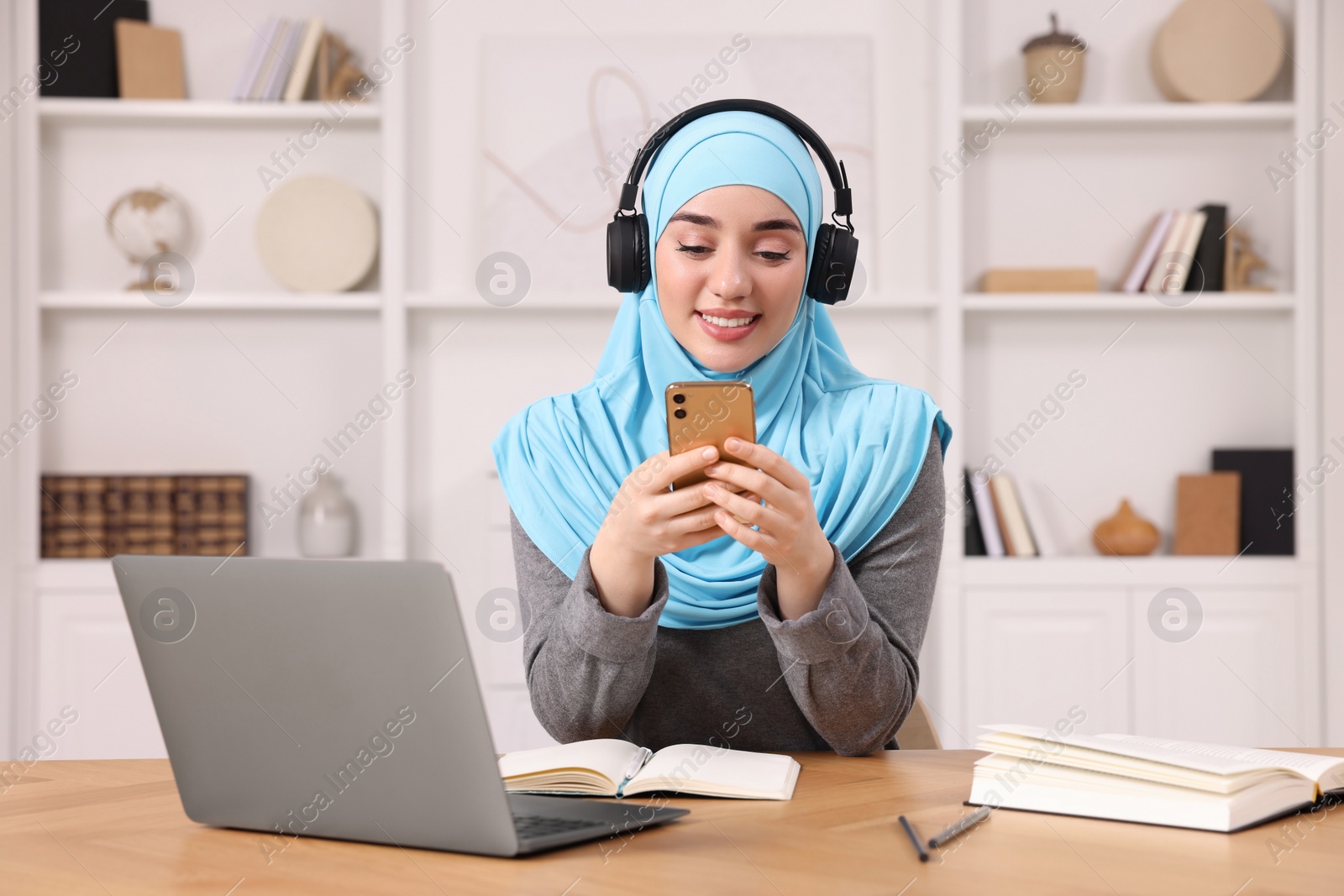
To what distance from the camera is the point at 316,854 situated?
82cm

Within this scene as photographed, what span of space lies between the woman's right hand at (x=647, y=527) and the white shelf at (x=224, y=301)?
2.01 m

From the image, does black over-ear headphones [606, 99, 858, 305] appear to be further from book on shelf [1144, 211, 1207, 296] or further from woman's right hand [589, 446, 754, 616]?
book on shelf [1144, 211, 1207, 296]

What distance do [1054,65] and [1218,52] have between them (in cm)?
44

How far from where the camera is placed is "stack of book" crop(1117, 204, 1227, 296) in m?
3.01

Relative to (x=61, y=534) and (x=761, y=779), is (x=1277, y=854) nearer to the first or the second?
(x=761, y=779)

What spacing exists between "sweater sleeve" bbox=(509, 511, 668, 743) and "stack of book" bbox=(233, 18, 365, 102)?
2.11 meters

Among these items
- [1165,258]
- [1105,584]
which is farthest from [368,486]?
[1165,258]

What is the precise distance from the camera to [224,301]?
9.77 feet

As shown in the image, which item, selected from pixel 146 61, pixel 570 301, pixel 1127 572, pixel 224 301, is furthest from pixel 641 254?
pixel 146 61

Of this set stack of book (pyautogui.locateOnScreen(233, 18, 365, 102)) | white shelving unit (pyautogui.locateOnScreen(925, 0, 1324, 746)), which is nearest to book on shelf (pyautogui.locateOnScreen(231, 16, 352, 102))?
stack of book (pyautogui.locateOnScreen(233, 18, 365, 102))

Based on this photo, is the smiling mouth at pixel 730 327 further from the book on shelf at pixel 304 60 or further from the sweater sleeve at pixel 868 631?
the book on shelf at pixel 304 60

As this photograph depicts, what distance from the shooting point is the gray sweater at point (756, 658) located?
1.19 m

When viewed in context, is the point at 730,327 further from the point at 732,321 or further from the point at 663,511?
the point at 663,511

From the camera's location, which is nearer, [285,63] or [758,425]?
[758,425]
